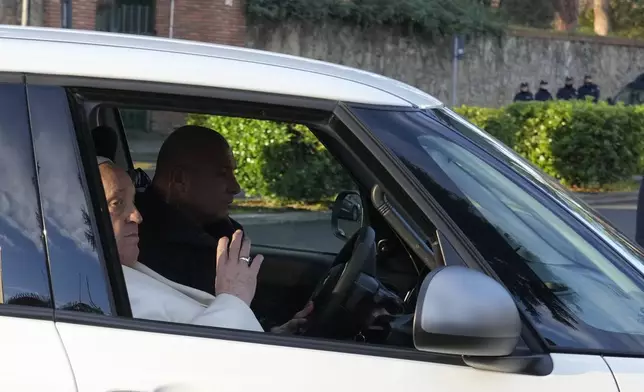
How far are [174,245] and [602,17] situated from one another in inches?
1785

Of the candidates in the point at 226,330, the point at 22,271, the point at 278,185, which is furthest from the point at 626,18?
the point at 22,271

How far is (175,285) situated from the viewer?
108 inches

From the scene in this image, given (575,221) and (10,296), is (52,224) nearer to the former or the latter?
(10,296)

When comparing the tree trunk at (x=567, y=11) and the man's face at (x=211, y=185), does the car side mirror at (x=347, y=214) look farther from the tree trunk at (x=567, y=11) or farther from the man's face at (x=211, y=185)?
the tree trunk at (x=567, y=11)

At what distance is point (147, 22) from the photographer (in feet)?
71.1

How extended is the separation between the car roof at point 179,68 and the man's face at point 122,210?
0.38 metres

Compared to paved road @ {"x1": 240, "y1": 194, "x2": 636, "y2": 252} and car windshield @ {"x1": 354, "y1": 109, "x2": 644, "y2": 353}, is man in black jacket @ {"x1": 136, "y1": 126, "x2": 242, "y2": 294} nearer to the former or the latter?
car windshield @ {"x1": 354, "y1": 109, "x2": 644, "y2": 353}

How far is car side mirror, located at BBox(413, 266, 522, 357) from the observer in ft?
6.49

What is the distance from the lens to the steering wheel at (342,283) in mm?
2660

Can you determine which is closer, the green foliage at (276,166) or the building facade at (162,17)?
the green foliage at (276,166)

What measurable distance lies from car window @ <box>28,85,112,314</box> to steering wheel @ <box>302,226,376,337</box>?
620mm

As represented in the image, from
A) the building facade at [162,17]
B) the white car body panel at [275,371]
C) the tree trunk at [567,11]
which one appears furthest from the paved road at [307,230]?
→ the tree trunk at [567,11]

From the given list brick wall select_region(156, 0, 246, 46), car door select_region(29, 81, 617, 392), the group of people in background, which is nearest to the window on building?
brick wall select_region(156, 0, 246, 46)

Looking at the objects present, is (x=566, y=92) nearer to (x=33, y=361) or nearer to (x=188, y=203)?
(x=188, y=203)
